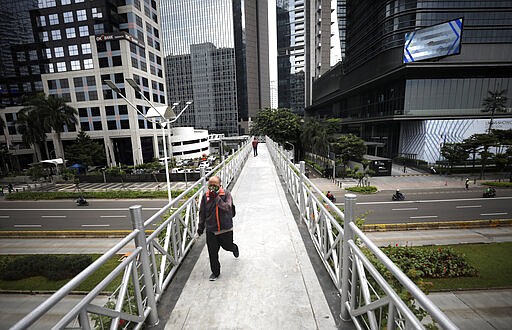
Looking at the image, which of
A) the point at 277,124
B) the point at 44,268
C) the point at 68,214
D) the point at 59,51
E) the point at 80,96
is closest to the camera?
the point at 44,268

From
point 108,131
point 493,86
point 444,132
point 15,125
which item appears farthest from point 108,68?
point 493,86

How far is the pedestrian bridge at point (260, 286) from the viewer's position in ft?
6.25

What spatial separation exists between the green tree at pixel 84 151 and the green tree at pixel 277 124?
30.0 m

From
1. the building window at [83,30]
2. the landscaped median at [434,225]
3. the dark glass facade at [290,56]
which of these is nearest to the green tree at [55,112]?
the building window at [83,30]

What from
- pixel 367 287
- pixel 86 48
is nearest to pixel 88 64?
pixel 86 48

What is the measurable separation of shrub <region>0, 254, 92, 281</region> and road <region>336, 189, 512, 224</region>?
61.8ft

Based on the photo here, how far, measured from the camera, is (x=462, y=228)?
17.2 m

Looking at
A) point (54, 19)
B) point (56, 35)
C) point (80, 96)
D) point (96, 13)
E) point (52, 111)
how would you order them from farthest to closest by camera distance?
point (80, 96) → point (56, 35) → point (54, 19) → point (96, 13) → point (52, 111)

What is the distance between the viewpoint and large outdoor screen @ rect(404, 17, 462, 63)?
33.6m

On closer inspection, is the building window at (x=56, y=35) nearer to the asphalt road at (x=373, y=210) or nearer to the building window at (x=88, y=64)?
the building window at (x=88, y=64)

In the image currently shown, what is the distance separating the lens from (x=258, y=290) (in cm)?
344

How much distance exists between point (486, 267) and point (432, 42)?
34700mm

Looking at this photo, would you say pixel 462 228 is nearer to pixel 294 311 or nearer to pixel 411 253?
pixel 411 253

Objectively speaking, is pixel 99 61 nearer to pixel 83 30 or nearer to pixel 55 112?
pixel 83 30
